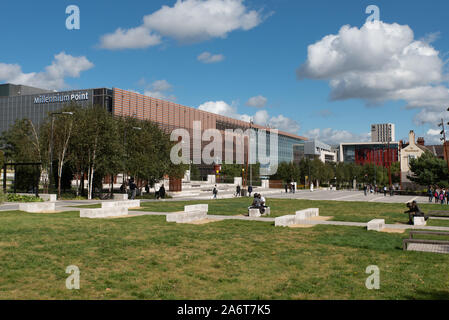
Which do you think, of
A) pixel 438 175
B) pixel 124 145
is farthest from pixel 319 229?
pixel 438 175

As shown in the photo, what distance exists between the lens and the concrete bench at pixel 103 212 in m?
18.7

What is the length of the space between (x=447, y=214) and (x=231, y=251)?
13185mm

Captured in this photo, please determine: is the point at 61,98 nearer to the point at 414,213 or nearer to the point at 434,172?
the point at 434,172

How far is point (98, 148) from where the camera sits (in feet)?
117

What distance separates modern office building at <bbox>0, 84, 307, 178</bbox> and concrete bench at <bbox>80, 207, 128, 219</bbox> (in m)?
54.6

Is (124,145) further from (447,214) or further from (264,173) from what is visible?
(264,173)

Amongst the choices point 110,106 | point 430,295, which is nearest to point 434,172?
point 430,295

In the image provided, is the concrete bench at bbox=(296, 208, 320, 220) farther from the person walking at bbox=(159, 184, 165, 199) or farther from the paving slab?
the person walking at bbox=(159, 184, 165, 199)

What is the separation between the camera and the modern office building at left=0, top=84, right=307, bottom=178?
281 ft

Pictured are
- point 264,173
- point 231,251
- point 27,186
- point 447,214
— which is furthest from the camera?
point 264,173

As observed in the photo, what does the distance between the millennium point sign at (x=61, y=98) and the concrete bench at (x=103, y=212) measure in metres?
74.2

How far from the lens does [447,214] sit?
735 inches

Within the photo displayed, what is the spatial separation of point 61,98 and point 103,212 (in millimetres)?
80860
